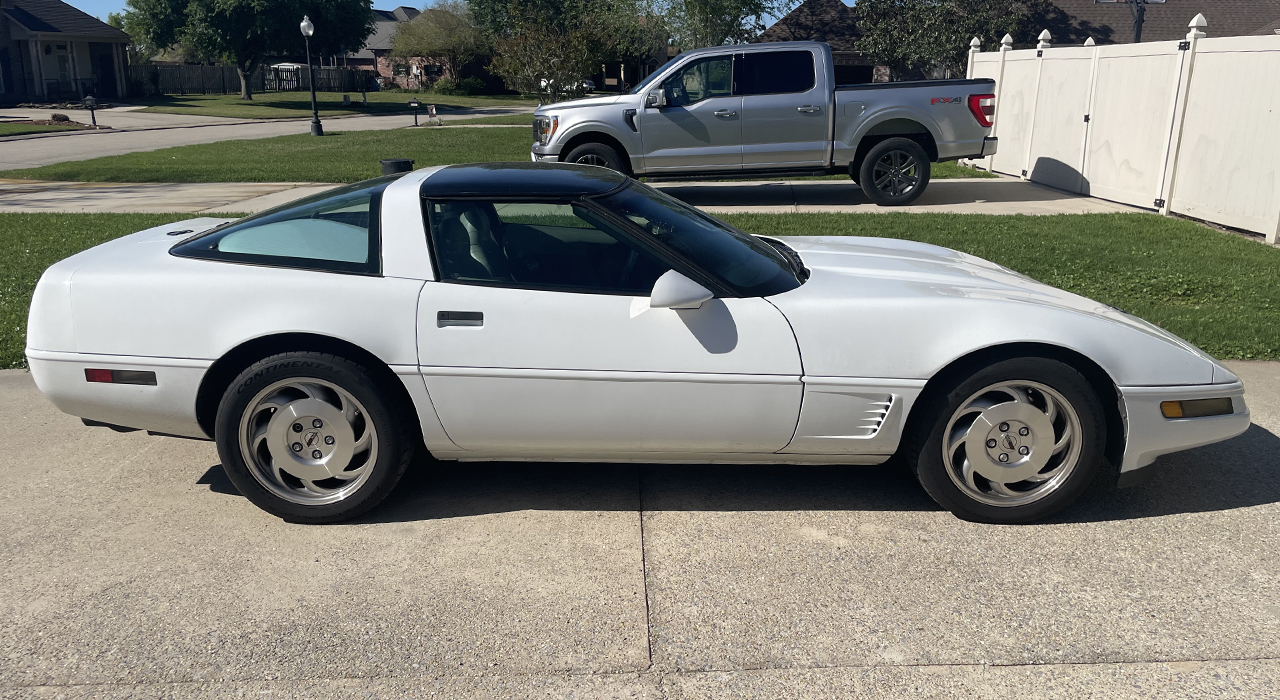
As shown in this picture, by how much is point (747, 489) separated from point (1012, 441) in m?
1.08

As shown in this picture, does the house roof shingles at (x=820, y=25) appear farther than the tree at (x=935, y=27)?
Yes

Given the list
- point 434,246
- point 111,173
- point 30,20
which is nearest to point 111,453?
point 434,246

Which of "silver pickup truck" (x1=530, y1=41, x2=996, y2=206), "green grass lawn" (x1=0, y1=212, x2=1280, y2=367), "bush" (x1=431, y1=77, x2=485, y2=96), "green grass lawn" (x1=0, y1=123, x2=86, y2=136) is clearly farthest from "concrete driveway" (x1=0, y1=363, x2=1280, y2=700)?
"bush" (x1=431, y1=77, x2=485, y2=96)

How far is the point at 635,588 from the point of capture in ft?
10.8

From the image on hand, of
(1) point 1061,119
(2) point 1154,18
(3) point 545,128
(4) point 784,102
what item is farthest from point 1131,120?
(2) point 1154,18

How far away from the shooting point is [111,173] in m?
16.6

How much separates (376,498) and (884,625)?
193 centimetres

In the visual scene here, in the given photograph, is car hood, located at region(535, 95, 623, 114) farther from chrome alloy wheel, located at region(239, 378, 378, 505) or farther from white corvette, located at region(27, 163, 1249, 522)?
chrome alloy wheel, located at region(239, 378, 378, 505)

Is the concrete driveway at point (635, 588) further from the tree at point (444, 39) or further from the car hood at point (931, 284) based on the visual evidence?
the tree at point (444, 39)

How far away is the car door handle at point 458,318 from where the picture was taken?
3588 mm

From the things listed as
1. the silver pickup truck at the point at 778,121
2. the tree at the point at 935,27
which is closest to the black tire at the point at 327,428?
the silver pickup truck at the point at 778,121

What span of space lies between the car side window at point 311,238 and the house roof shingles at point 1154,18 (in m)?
36.4

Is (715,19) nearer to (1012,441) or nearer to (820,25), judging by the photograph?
(820,25)

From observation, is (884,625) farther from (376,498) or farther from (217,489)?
(217,489)
